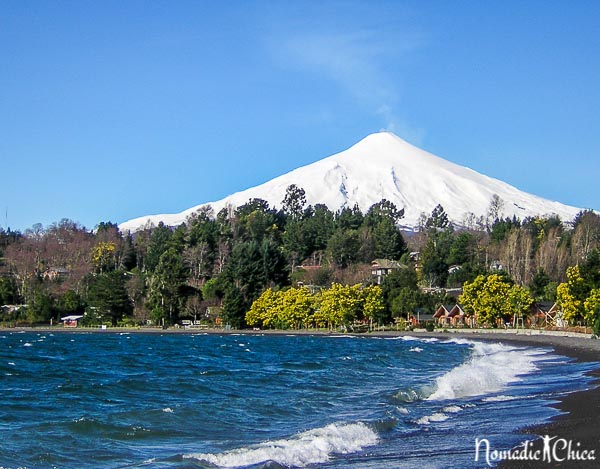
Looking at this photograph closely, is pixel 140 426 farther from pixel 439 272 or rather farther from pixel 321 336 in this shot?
pixel 439 272

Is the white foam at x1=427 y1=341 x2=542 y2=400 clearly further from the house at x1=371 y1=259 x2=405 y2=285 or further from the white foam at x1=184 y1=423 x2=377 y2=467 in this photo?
the house at x1=371 y1=259 x2=405 y2=285

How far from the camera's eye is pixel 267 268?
96062mm

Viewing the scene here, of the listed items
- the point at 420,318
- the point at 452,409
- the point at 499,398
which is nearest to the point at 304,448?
the point at 452,409

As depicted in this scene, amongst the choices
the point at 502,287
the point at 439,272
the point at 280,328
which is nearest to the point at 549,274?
the point at 439,272

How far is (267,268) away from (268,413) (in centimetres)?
7701

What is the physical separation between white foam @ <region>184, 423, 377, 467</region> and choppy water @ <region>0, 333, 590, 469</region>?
0.10 ft

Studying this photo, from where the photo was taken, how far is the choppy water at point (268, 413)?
13.3m

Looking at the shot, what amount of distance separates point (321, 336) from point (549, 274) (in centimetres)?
3368

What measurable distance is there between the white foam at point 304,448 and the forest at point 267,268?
49.8 m

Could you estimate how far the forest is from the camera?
284 feet

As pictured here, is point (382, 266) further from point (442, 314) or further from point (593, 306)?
point (593, 306)

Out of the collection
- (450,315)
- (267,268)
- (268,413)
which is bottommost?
(268,413)

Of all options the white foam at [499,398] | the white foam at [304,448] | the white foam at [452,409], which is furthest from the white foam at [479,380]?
the white foam at [304,448]

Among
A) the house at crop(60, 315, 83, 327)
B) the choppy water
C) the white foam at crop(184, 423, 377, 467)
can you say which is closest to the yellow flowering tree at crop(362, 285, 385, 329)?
the house at crop(60, 315, 83, 327)
